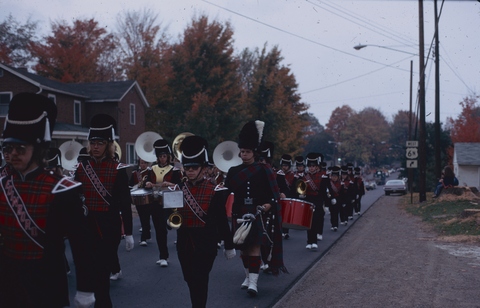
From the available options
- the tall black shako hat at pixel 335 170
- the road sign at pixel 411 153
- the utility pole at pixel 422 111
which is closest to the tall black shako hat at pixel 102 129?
the tall black shako hat at pixel 335 170

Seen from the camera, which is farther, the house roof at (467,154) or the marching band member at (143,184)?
the house roof at (467,154)

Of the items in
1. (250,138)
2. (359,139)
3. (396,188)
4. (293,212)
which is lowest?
(396,188)

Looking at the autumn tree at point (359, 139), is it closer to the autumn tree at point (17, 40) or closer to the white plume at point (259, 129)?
the autumn tree at point (17, 40)

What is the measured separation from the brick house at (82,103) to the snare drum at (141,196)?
933 inches

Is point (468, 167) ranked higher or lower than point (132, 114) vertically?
lower

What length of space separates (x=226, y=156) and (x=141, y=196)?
2156 millimetres

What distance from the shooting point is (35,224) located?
11.3ft

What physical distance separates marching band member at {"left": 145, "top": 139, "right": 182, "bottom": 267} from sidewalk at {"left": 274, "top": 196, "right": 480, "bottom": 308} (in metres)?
A: 2.60

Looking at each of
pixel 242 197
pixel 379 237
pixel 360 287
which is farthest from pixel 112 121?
pixel 379 237

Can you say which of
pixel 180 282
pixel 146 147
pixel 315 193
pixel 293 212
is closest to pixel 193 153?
pixel 180 282

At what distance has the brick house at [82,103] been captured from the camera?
108 ft

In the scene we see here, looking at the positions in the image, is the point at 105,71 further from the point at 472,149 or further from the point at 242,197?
the point at 242,197

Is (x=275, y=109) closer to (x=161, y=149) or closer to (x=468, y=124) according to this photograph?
(x=468, y=124)

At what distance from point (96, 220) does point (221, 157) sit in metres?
5.05
